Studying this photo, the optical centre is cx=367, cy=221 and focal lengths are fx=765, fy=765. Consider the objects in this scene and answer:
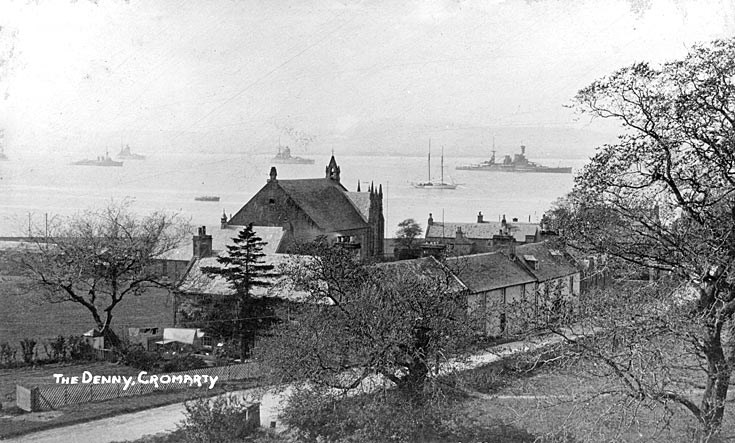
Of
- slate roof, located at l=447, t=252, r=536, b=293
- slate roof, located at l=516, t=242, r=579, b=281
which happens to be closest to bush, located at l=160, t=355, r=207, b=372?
slate roof, located at l=447, t=252, r=536, b=293

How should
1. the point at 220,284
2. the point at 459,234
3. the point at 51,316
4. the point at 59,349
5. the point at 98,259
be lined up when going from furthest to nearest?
1. the point at 459,234
2. the point at 51,316
3. the point at 98,259
4. the point at 220,284
5. the point at 59,349

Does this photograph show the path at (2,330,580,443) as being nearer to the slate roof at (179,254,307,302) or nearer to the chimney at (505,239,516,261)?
the slate roof at (179,254,307,302)

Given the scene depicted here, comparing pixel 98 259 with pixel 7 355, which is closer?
pixel 7 355

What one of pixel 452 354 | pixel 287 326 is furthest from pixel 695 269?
pixel 287 326

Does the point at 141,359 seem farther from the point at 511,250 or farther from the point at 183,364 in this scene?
the point at 511,250

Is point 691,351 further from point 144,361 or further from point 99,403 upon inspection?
point 144,361

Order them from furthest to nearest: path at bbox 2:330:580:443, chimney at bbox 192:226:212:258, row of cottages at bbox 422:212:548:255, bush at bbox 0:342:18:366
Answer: row of cottages at bbox 422:212:548:255, chimney at bbox 192:226:212:258, bush at bbox 0:342:18:366, path at bbox 2:330:580:443

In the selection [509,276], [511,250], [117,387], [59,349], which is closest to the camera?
[117,387]

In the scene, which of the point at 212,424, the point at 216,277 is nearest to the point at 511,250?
the point at 216,277
